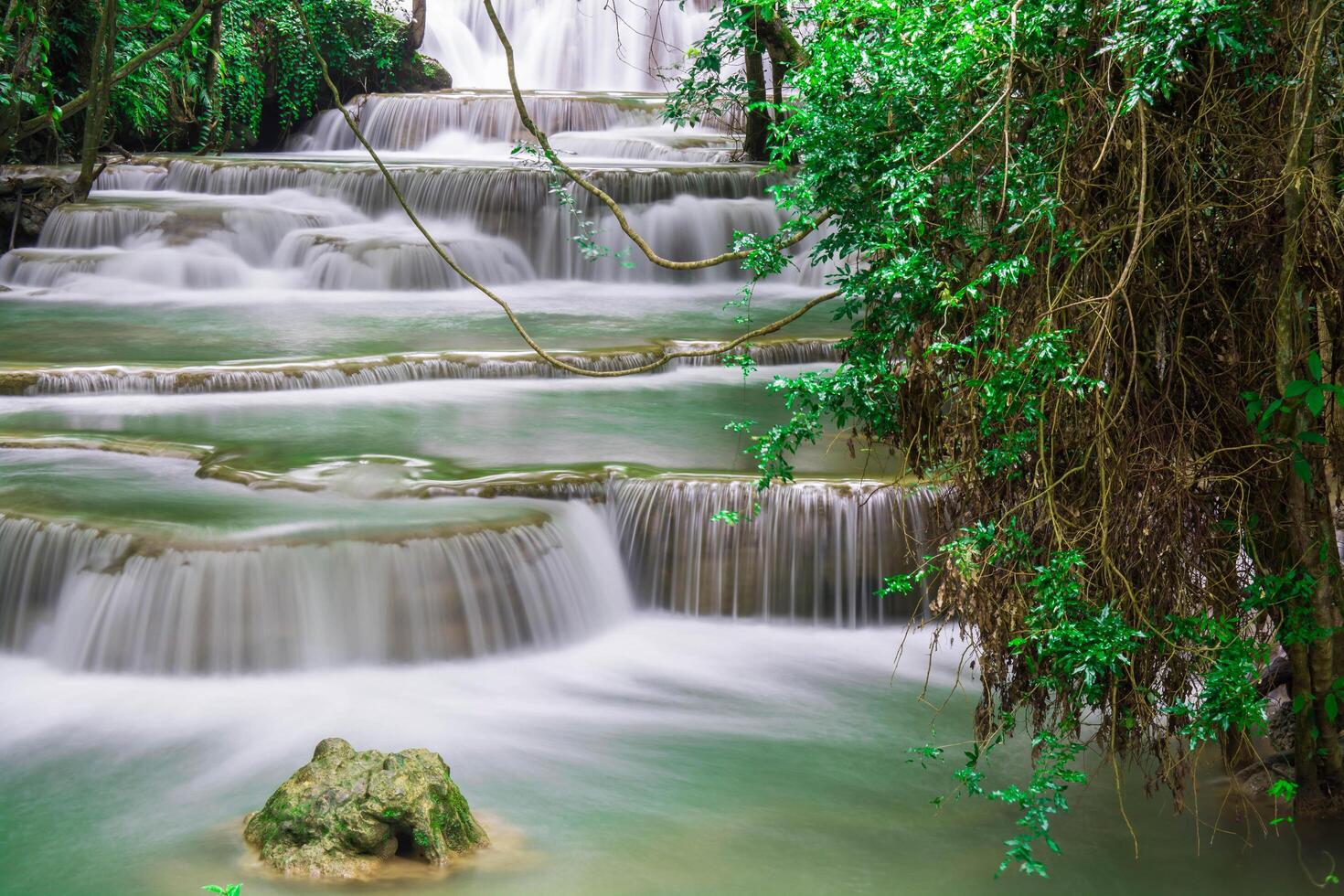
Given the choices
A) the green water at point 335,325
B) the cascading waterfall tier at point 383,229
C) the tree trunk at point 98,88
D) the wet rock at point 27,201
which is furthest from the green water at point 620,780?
the wet rock at point 27,201

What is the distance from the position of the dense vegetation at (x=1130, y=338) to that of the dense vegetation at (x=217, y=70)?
30.3 feet

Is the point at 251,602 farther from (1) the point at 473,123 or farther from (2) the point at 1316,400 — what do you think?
(1) the point at 473,123

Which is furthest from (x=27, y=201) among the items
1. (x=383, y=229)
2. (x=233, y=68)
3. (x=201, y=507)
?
(x=201, y=507)

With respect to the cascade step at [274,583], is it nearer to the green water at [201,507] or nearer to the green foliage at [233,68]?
the green water at [201,507]

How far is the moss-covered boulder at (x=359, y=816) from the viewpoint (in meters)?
3.95

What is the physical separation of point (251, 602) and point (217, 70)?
12.0 m

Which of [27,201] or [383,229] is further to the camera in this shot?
[383,229]

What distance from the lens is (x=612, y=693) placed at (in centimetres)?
575

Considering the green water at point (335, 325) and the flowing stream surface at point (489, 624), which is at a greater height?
the green water at point (335, 325)

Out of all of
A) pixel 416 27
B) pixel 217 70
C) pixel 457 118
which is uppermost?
pixel 416 27

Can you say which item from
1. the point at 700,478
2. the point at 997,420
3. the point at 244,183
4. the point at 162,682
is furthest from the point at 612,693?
the point at 244,183

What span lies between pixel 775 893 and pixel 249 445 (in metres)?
4.41

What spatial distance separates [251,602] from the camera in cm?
577

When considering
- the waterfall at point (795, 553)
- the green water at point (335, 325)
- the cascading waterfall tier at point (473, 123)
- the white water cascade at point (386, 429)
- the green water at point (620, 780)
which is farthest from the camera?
the cascading waterfall tier at point (473, 123)
